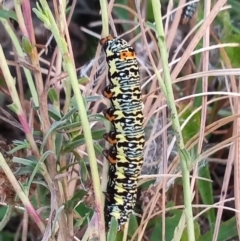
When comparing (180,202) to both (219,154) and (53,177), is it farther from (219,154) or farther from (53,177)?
(53,177)

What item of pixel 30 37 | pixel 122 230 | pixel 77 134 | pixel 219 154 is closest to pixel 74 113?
pixel 77 134

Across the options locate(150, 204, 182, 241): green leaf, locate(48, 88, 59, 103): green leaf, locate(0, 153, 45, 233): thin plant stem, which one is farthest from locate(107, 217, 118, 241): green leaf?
locate(150, 204, 182, 241): green leaf

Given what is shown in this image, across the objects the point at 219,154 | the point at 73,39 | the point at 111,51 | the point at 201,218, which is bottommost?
the point at 201,218

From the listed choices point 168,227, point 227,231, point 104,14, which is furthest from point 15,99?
point 227,231

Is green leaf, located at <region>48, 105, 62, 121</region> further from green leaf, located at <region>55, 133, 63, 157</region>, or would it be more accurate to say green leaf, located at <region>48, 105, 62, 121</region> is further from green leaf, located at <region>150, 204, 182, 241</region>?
green leaf, located at <region>150, 204, 182, 241</region>

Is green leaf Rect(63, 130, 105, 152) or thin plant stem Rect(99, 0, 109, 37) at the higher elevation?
thin plant stem Rect(99, 0, 109, 37)

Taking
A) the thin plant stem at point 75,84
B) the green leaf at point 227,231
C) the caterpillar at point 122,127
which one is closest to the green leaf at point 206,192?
the green leaf at point 227,231

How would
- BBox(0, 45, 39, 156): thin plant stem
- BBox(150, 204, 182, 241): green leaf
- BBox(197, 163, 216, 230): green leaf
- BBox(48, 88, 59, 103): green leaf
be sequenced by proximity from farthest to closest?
BBox(197, 163, 216, 230): green leaf
BBox(150, 204, 182, 241): green leaf
BBox(48, 88, 59, 103): green leaf
BBox(0, 45, 39, 156): thin plant stem

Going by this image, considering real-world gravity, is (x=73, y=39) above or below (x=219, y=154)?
above
